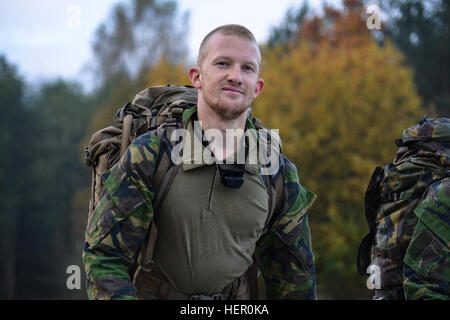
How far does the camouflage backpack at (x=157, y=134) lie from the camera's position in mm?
3021

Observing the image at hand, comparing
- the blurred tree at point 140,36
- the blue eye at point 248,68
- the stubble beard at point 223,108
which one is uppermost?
the blurred tree at point 140,36

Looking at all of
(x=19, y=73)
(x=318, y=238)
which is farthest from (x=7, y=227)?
(x=318, y=238)

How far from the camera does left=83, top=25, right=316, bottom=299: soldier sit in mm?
2914

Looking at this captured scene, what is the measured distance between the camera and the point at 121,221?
9.53 feet

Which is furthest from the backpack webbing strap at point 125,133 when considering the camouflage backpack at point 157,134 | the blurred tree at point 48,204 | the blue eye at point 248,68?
the blurred tree at point 48,204

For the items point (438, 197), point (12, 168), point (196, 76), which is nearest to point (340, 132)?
point (438, 197)

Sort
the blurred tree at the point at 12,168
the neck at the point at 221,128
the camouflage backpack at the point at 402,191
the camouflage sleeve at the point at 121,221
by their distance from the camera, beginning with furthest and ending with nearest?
the blurred tree at the point at 12,168 → the camouflage backpack at the point at 402,191 → the neck at the point at 221,128 → the camouflage sleeve at the point at 121,221

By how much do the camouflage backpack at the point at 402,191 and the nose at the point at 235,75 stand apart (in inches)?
65.7

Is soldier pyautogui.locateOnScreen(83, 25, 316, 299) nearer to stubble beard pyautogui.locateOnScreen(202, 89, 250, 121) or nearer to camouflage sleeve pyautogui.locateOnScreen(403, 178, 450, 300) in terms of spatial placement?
stubble beard pyautogui.locateOnScreen(202, 89, 250, 121)

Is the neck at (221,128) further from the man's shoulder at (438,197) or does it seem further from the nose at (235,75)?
the man's shoulder at (438,197)

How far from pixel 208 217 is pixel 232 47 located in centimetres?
84

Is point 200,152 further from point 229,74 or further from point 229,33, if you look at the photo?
point 229,33

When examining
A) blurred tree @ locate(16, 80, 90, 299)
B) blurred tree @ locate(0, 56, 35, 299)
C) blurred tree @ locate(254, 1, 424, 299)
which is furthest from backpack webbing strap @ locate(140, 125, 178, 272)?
blurred tree @ locate(0, 56, 35, 299)
